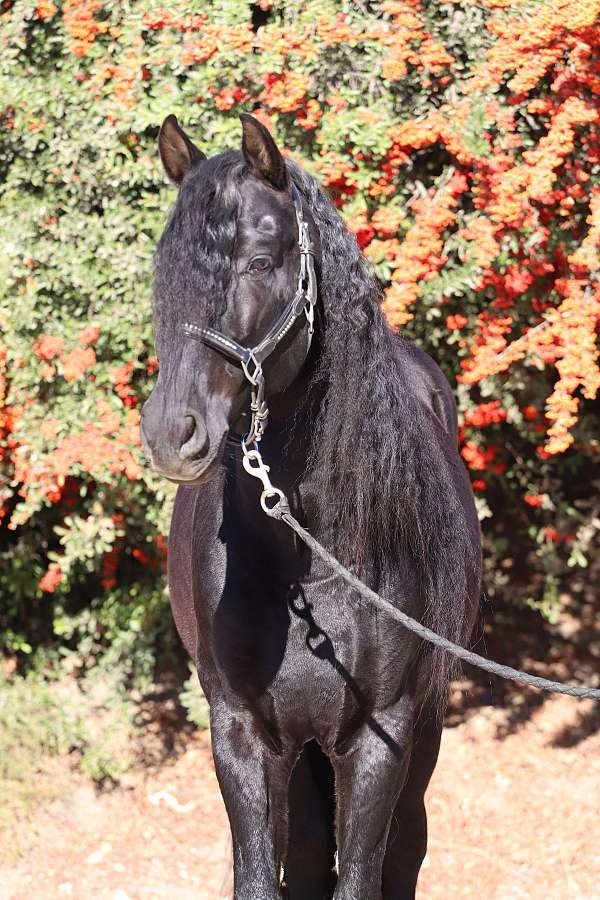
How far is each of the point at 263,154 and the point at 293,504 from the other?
763 mm

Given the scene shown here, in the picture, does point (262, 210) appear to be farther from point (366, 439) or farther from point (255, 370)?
point (366, 439)

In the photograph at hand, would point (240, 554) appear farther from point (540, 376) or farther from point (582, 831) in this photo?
point (582, 831)

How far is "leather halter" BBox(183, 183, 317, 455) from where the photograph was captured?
86.0 inches

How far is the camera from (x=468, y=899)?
4730mm

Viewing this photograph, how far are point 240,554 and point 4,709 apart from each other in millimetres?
3632

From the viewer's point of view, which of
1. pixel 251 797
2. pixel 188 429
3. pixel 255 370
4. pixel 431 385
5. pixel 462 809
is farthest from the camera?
pixel 462 809

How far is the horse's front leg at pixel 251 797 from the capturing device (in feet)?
8.76

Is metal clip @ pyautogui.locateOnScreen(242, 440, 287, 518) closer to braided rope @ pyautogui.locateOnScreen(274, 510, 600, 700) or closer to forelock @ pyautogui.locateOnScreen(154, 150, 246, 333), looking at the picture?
braided rope @ pyautogui.locateOnScreen(274, 510, 600, 700)

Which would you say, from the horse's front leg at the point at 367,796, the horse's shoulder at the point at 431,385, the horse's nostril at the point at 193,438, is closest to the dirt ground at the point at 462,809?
the horse's shoulder at the point at 431,385

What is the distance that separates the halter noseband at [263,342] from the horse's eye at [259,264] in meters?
0.09

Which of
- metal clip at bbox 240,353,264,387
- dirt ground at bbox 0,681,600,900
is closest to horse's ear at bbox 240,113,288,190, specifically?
metal clip at bbox 240,353,264,387

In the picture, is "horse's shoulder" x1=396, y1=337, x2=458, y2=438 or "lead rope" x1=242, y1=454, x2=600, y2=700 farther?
"horse's shoulder" x1=396, y1=337, x2=458, y2=438

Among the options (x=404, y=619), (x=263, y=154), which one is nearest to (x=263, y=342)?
(x=263, y=154)

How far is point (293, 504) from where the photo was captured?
2557 millimetres
